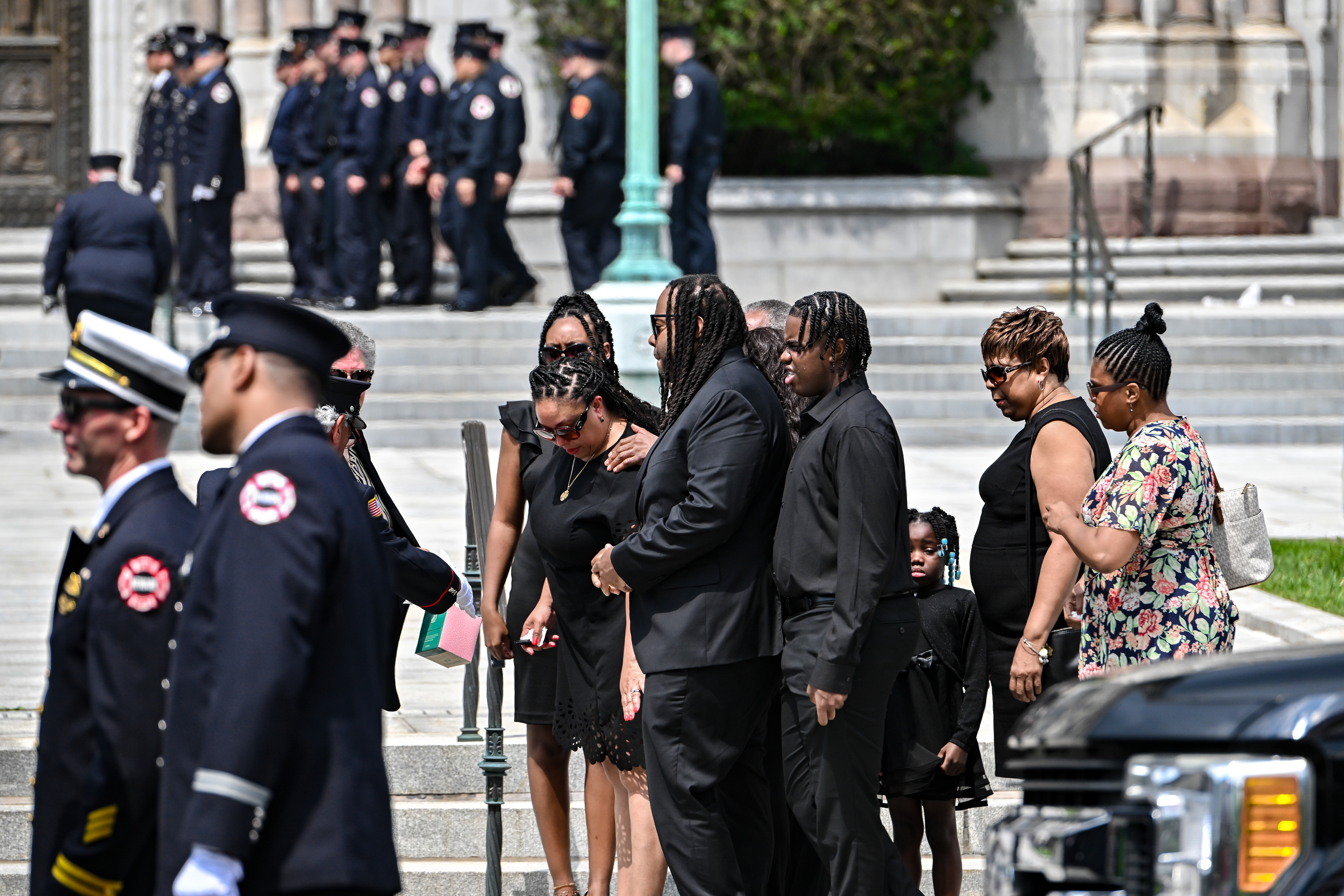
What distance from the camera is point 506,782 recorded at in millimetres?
6555

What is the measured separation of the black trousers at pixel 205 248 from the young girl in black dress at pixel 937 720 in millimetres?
12183

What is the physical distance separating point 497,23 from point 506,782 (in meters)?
13.4

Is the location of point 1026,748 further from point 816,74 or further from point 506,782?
point 816,74

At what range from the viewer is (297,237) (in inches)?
675

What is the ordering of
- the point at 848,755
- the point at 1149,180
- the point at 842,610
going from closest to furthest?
the point at 842,610
the point at 848,755
the point at 1149,180

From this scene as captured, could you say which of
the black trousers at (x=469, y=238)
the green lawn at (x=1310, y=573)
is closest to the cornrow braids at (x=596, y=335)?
the green lawn at (x=1310, y=573)

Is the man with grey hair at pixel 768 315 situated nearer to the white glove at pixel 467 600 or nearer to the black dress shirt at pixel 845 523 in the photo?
the black dress shirt at pixel 845 523

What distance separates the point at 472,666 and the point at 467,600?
81cm

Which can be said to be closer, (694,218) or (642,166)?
(642,166)

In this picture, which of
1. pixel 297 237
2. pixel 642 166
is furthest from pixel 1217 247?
pixel 297 237

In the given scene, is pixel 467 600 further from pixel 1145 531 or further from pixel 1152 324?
pixel 1152 324

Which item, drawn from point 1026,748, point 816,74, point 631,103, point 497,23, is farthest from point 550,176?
point 1026,748

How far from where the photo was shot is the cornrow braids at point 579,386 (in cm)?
531

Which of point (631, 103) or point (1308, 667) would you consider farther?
point (631, 103)
